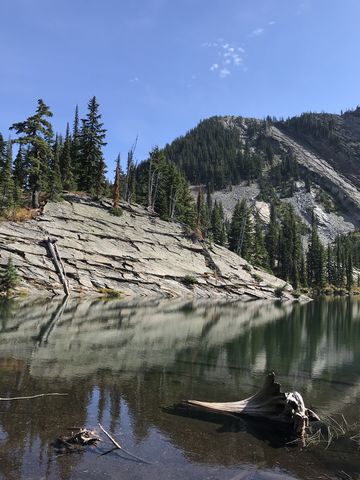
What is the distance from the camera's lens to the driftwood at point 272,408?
12.9m

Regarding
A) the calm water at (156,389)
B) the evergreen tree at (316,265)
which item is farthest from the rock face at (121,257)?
the evergreen tree at (316,265)

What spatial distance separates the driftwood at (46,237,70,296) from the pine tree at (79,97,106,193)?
21.0 metres

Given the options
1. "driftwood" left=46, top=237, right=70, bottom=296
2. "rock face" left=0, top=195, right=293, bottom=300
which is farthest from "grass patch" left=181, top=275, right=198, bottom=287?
"driftwood" left=46, top=237, right=70, bottom=296

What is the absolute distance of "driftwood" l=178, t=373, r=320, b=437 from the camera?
12.9 meters

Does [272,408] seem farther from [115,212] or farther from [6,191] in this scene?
[115,212]

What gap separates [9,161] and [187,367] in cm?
6947

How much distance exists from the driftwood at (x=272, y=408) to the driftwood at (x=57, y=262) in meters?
44.4

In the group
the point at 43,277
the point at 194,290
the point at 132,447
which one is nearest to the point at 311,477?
the point at 132,447

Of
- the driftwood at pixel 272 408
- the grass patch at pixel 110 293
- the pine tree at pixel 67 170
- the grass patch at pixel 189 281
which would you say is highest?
the pine tree at pixel 67 170

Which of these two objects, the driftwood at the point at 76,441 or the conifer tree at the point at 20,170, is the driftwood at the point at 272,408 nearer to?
the driftwood at the point at 76,441

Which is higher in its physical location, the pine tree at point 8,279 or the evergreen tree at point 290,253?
the evergreen tree at point 290,253

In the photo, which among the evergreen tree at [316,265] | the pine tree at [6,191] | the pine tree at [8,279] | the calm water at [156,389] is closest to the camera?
the calm water at [156,389]

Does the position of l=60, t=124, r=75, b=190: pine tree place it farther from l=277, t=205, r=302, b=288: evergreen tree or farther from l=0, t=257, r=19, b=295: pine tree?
l=277, t=205, r=302, b=288: evergreen tree

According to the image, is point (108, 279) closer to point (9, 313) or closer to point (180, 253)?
point (180, 253)
